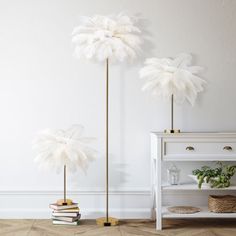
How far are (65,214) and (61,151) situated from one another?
540 millimetres

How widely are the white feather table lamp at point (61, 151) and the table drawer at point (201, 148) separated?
2.17 feet

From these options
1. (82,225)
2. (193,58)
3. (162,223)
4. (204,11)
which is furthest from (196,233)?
(204,11)

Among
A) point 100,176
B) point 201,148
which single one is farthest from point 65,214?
point 201,148

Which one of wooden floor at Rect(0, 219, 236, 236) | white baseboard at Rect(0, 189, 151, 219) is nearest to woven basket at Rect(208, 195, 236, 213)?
wooden floor at Rect(0, 219, 236, 236)

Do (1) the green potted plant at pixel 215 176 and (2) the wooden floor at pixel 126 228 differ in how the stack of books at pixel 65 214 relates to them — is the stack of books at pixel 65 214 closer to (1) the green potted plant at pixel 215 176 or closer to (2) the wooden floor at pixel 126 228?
(2) the wooden floor at pixel 126 228

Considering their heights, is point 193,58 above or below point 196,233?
above

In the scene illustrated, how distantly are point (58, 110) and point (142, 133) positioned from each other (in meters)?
0.75

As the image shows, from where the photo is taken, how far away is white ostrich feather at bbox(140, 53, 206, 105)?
429cm

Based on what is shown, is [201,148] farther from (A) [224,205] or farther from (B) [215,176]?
(A) [224,205]

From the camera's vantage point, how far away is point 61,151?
4117mm

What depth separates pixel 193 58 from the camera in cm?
456

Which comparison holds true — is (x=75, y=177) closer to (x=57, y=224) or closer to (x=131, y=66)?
(x=57, y=224)

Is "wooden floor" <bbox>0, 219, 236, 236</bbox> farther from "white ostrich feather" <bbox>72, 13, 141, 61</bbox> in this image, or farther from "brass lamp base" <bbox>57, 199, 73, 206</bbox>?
"white ostrich feather" <bbox>72, 13, 141, 61</bbox>

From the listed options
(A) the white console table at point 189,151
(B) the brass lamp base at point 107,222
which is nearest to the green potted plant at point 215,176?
(A) the white console table at point 189,151
